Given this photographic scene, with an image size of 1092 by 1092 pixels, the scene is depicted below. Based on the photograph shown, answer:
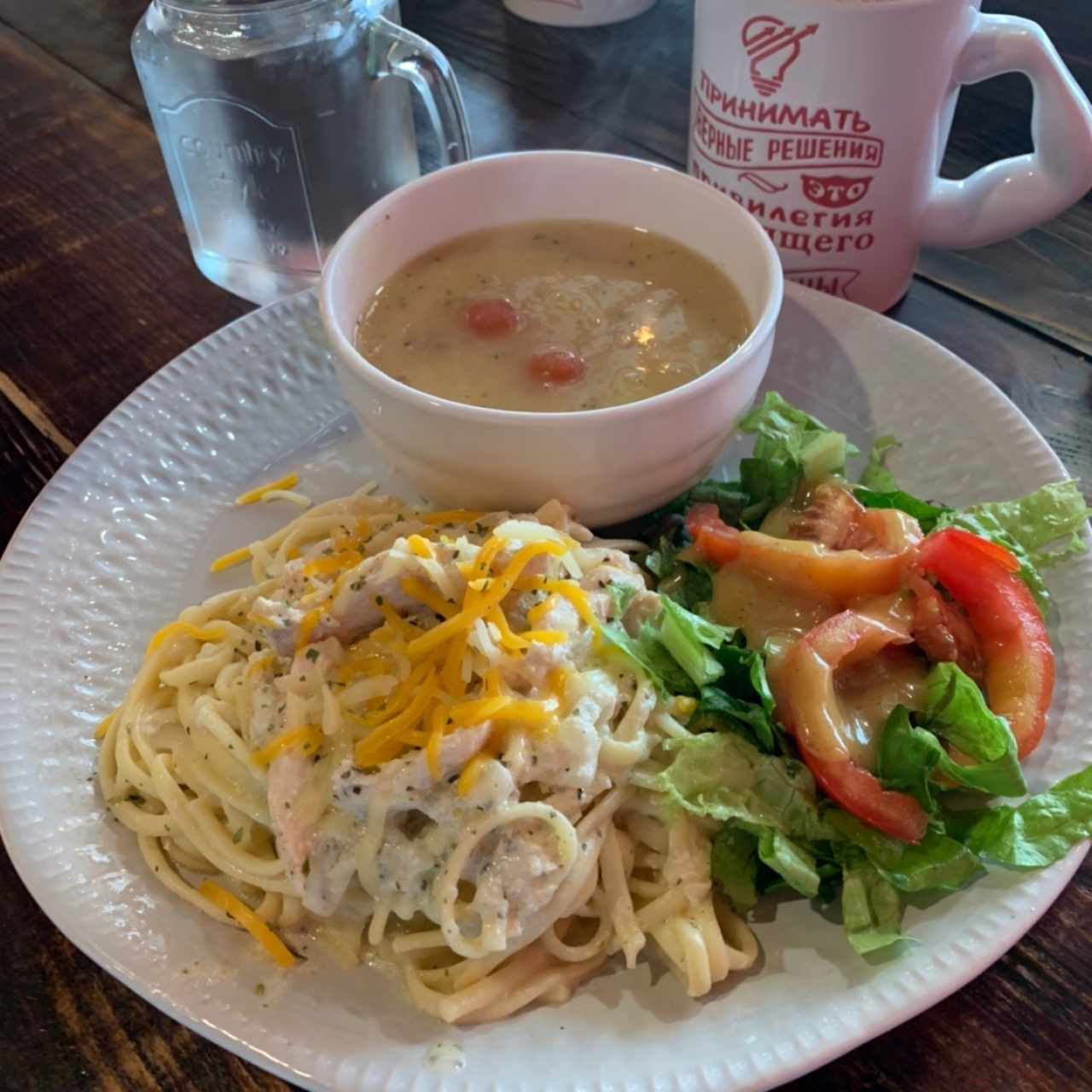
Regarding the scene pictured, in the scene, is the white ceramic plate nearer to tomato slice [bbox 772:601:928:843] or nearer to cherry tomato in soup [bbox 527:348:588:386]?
tomato slice [bbox 772:601:928:843]

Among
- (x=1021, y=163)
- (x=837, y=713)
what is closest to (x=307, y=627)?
(x=837, y=713)

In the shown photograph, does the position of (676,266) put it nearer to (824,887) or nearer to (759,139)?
(759,139)

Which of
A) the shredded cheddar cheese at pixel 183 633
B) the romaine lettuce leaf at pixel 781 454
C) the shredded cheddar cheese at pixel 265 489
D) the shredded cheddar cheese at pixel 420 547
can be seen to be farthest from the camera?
the shredded cheddar cheese at pixel 265 489

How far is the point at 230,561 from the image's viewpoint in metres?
1.91

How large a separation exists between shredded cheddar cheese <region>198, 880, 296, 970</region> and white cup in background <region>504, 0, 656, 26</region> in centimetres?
277

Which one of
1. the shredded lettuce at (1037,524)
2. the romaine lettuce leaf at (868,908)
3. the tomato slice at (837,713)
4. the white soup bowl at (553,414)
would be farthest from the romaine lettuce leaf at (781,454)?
the romaine lettuce leaf at (868,908)

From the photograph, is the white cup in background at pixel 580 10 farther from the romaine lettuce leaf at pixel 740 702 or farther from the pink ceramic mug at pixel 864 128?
the romaine lettuce leaf at pixel 740 702

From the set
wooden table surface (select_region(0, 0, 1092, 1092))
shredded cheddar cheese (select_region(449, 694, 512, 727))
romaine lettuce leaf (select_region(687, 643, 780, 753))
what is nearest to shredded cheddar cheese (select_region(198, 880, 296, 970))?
wooden table surface (select_region(0, 0, 1092, 1092))

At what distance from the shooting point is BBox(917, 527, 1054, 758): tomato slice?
4.87ft

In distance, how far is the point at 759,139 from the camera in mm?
2004

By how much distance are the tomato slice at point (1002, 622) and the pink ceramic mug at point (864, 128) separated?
0.75 metres

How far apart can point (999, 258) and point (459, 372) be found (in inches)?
54.9

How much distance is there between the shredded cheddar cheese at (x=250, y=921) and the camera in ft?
4.58

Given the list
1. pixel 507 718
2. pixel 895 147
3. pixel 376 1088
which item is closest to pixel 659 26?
pixel 895 147
